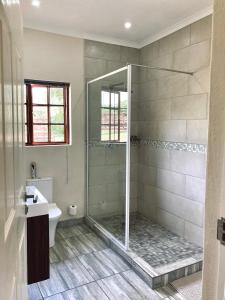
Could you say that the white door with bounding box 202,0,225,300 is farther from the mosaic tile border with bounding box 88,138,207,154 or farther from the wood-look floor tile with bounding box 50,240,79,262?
the wood-look floor tile with bounding box 50,240,79,262

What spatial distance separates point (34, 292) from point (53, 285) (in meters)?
0.17

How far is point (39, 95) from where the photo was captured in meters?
3.28

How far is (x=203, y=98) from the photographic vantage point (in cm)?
274

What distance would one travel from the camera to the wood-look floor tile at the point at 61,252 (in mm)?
2715

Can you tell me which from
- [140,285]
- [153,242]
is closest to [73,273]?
[140,285]

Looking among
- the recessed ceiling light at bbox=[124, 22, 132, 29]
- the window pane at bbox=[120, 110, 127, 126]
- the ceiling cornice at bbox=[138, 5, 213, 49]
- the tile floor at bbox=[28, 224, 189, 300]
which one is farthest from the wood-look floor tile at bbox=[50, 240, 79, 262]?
the ceiling cornice at bbox=[138, 5, 213, 49]

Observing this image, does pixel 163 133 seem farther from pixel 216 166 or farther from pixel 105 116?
pixel 216 166

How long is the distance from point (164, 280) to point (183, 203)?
40.9 inches

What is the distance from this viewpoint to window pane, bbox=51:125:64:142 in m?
3.42

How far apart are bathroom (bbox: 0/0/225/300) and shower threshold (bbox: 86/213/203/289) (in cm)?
1

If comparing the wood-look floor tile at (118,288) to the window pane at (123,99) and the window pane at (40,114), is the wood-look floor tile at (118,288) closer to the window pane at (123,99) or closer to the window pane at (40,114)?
the window pane at (123,99)

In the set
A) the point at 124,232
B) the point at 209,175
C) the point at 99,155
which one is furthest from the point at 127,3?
the point at 124,232

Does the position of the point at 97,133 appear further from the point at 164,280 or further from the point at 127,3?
the point at 164,280

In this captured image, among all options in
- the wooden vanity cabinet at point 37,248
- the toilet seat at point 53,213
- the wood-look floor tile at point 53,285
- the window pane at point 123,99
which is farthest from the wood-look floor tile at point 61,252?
the window pane at point 123,99
